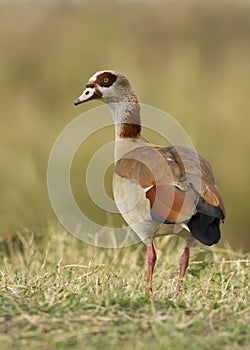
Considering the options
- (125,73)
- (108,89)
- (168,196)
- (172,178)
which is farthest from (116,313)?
(125,73)

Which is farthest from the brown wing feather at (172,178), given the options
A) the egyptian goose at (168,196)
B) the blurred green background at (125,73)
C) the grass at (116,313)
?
the blurred green background at (125,73)

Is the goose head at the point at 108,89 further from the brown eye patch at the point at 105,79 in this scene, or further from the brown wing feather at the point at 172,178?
the brown wing feather at the point at 172,178

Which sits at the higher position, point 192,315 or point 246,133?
point 246,133

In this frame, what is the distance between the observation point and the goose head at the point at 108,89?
4723 millimetres

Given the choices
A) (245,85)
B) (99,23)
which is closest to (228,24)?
(99,23)

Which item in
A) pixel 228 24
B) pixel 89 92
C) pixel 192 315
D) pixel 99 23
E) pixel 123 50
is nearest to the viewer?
pixel 192 315

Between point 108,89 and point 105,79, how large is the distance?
2.5 inches

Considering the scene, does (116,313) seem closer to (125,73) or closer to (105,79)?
(105,79)

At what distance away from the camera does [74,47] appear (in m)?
10.6

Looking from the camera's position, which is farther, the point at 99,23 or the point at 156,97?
the point at 99,23

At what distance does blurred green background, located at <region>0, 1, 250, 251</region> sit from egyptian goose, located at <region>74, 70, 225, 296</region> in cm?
232

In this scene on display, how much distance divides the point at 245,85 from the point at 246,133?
1128 millimetres

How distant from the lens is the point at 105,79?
15.7 ft

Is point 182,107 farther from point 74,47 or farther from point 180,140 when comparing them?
point 74,47
